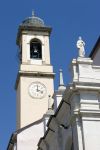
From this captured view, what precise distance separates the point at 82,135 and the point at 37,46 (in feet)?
91.4

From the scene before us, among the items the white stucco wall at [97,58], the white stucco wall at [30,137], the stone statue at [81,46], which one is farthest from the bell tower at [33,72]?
the stone statue at [81,46]

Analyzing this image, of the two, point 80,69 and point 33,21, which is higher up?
point 33,21

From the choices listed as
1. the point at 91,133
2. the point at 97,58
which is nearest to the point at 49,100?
the point at 97,58

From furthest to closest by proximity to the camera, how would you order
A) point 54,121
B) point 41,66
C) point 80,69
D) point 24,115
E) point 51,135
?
point 41,66
point 24,115
point 51,135
point 54,121
point 80,69

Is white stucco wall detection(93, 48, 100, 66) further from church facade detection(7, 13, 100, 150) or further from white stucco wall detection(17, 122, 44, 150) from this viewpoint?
white stucco wall detection(17, 122, 44, 150)

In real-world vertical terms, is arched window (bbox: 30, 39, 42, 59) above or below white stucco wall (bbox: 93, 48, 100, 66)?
above

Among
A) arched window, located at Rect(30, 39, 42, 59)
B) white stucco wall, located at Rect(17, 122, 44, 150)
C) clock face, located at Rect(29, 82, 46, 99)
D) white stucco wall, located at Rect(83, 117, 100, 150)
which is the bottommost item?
white stucco wall, located at Rect(17, 122, 44, 150)

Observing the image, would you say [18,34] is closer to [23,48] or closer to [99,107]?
[23,48]

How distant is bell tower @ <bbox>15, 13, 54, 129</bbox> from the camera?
43.6 metres

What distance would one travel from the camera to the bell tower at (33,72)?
143ft

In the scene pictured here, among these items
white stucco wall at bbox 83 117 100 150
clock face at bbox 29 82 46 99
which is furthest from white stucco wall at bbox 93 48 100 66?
clock face at bbox 29 82 46 99

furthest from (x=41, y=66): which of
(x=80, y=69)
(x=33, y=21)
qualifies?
(x=80, y=69)

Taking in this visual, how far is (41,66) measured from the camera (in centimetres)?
4628

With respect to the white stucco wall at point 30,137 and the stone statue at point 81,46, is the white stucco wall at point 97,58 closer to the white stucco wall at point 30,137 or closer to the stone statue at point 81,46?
the stone statue at point 81,46
